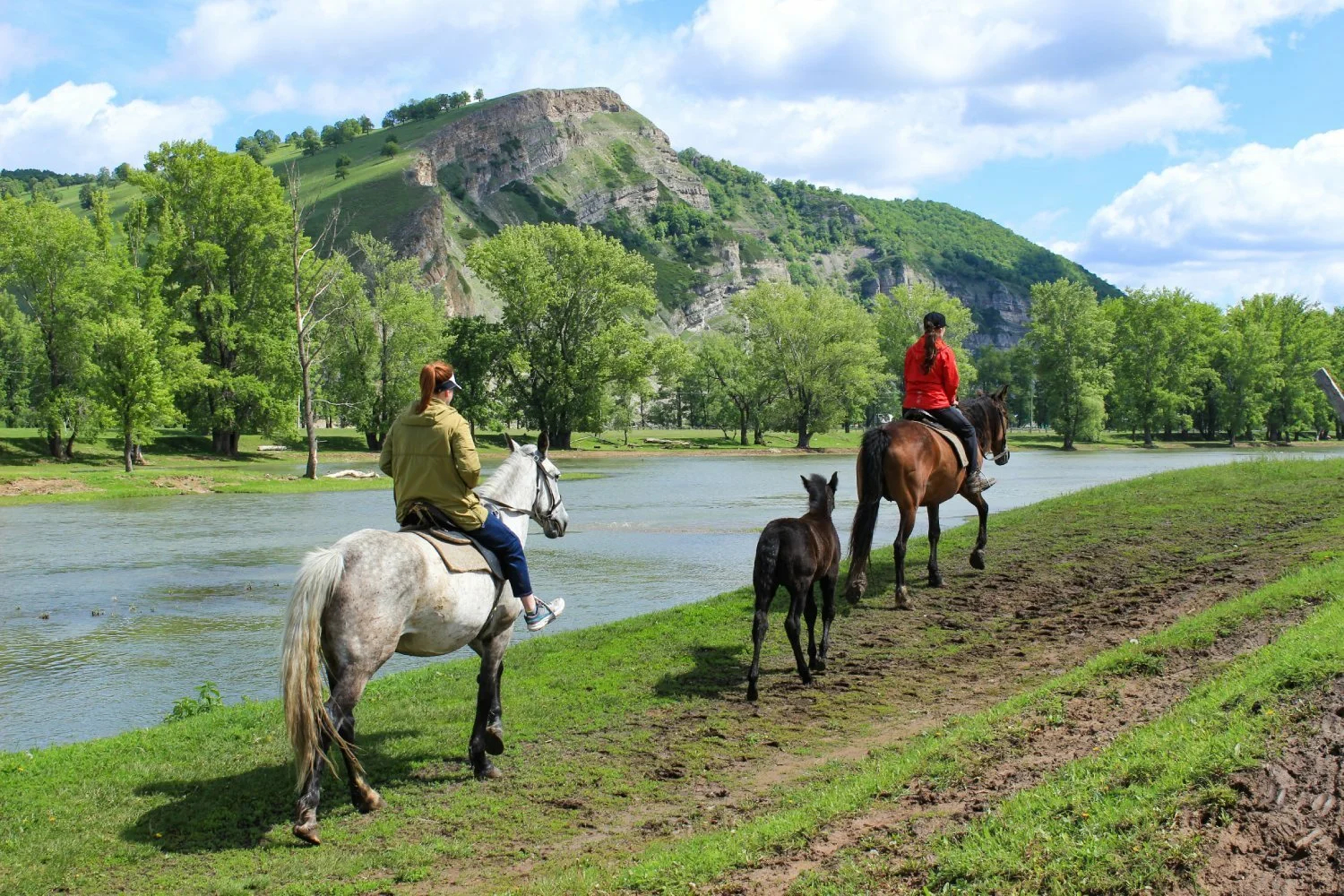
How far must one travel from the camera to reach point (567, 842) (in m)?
6.54

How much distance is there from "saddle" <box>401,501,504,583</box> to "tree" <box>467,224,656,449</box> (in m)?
68.8

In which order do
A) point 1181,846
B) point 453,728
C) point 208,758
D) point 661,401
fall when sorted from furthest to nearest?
point 661,401 < point 453,728 < point 208,758 < point 1181,846

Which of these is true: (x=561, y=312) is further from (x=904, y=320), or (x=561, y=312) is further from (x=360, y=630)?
(x=360, y=630)

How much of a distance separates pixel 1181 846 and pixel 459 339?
257 feet

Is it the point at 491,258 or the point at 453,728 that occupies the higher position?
the point at 491,258

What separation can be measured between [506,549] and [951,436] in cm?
816

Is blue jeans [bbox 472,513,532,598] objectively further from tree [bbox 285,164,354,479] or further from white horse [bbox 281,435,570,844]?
tree [bbox 285,164,354,479]

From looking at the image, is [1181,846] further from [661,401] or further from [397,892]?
[661,401]

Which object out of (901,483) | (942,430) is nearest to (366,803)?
(901,483)

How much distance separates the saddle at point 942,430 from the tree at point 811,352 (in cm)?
7320

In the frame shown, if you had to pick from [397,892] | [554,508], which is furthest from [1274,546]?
[397,892]

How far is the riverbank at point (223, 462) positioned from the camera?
132 feet

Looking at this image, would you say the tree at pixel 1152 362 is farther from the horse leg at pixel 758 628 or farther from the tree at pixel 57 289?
the horse leg at pixel 758 628

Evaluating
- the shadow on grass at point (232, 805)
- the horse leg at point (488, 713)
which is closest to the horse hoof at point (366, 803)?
the shadow on grass at point (232, 805)
